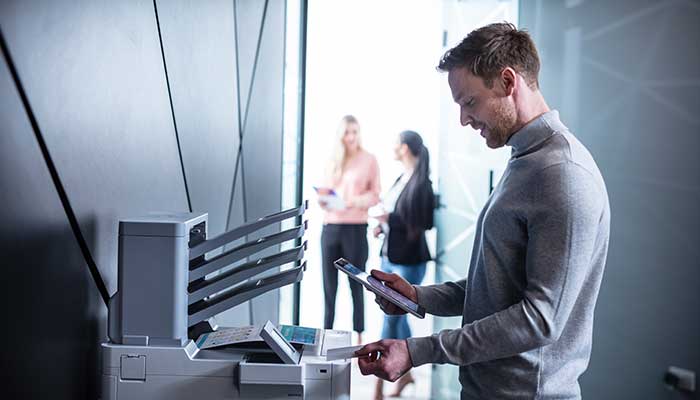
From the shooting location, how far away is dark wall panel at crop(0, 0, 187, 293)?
1.39 m

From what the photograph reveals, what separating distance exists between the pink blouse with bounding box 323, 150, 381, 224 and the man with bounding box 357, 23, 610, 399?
281 centimetres

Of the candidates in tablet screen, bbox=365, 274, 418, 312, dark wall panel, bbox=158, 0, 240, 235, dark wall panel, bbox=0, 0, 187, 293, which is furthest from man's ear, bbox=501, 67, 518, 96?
dark wall panel, bbox=158, 0, 240, 235

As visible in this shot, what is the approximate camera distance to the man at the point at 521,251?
1432 mm

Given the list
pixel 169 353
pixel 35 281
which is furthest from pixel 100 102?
pixel 169 353

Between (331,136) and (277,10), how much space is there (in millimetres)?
860

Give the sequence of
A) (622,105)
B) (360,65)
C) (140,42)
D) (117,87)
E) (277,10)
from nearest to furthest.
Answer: (117,87) < (140,42) < (622,105) < (277,10) < (360,65)

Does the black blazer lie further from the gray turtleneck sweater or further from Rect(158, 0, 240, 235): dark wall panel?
the gray turtleneck sweater

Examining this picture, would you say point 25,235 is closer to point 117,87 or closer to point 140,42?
point 117,87

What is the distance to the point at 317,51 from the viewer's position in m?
4.51

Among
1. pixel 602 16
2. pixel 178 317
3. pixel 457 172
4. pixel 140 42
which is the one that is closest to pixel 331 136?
pixel 457 172

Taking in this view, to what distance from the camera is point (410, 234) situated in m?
4.32

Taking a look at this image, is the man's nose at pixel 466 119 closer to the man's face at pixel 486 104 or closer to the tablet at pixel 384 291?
the man's face at pixel 486 104

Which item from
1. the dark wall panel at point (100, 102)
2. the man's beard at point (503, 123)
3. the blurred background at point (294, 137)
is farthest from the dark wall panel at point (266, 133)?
the man's beard at point (503, 123)

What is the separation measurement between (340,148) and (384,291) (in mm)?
2949
